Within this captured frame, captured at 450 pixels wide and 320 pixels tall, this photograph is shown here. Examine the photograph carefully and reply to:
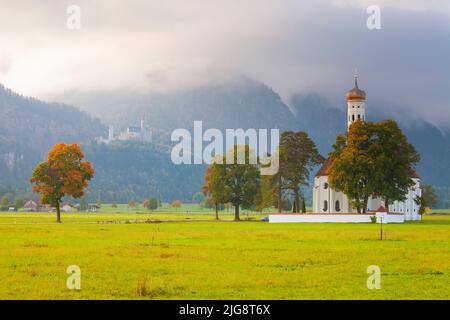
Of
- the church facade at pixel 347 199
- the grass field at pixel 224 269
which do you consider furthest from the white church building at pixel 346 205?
the grass field at pixel 224 269

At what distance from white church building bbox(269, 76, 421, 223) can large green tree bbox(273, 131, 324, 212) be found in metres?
3.31

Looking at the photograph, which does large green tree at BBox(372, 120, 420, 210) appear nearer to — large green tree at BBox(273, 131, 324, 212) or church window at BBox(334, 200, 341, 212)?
large green tree at BBox(273, 131, 324, 212)

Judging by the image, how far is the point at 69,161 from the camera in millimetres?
103688

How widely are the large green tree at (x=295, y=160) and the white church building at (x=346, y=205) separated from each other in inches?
130

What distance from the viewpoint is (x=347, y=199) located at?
384 ft

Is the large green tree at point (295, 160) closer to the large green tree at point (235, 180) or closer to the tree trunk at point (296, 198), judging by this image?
the tree trunk at point (296, 198)

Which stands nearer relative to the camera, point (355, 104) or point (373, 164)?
point (373, 164)

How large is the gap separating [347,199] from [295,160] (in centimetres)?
1043

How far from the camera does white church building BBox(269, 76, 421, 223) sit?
100 meters

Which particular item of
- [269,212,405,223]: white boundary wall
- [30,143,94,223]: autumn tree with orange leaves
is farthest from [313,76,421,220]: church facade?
[30,143,94,223]: autumn tree with orange leaves
